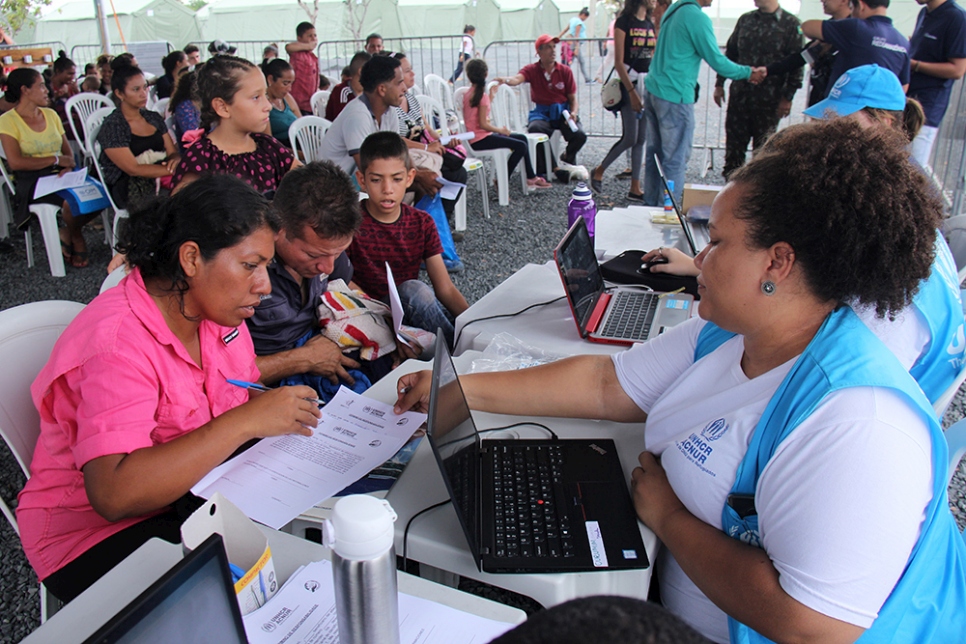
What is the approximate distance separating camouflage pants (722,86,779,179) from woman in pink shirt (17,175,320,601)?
182 inches

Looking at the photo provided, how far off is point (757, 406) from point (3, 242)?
18.5 ft

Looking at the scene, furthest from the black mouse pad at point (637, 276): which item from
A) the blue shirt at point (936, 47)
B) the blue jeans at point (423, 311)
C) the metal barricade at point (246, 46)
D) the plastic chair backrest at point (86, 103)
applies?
the metal barricade at point (246, 46)

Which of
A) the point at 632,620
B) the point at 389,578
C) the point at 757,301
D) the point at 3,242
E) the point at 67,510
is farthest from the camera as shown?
the point at 3,242

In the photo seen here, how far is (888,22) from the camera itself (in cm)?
400

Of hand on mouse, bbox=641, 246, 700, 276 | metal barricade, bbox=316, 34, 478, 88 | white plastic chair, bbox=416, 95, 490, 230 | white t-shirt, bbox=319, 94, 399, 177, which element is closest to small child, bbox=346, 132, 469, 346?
hand on mouse, bbox=641, 246, 700, 276

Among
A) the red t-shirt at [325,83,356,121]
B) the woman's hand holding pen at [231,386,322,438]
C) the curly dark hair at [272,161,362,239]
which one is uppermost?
the red t-shirt at [325,83,356,121]

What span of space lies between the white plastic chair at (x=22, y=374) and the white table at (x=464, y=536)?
675mm

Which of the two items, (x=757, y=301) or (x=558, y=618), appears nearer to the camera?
(x=558, y=618)

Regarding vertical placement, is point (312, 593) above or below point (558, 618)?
below

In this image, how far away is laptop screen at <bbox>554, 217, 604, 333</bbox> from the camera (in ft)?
6.08

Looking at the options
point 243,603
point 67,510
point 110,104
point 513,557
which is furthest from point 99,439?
point 110,104

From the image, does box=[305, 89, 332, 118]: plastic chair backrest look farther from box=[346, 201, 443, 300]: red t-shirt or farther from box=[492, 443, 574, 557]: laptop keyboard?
box=[492, 443, 574, 557]: laptop keyboard

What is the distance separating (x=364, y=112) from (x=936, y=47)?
11.6ft

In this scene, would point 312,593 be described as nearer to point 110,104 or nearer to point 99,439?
point 99,439
